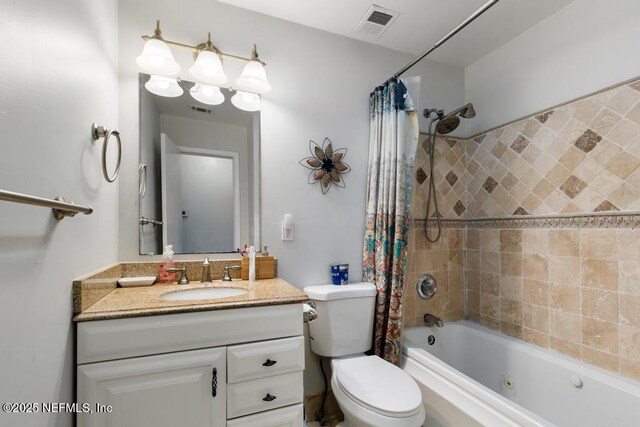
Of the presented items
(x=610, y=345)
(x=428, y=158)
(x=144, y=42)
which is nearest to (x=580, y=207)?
(x=610, y=345)

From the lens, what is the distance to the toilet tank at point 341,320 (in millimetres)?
1644

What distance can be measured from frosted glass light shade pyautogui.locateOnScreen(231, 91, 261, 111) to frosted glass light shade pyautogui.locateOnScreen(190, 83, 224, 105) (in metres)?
0.09

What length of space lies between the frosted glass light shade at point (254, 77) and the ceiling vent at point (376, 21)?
0.74 meters

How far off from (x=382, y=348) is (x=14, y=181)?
5.87 ft

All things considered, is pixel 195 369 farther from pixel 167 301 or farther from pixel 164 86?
pixel 164 86

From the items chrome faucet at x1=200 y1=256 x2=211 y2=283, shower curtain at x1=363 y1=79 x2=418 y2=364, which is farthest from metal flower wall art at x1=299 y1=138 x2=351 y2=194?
chrome faucet at x1=200 y1=256 x2=211 y2=283

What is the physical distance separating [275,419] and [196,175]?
1283mm

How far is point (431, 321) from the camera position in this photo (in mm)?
2049

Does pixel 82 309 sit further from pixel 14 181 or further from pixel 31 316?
pixel 14 181

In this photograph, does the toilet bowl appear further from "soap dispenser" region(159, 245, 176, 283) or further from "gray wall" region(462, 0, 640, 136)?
"gray wall" region(462, 0, 640, 136)

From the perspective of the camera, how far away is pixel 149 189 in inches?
61.9

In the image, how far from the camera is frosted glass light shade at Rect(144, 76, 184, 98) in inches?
60.9

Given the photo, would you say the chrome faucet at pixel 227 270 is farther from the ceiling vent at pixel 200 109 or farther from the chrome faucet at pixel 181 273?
the ceiling vent at pixel 200 109

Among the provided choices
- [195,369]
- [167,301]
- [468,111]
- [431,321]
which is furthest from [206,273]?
[468,111]
